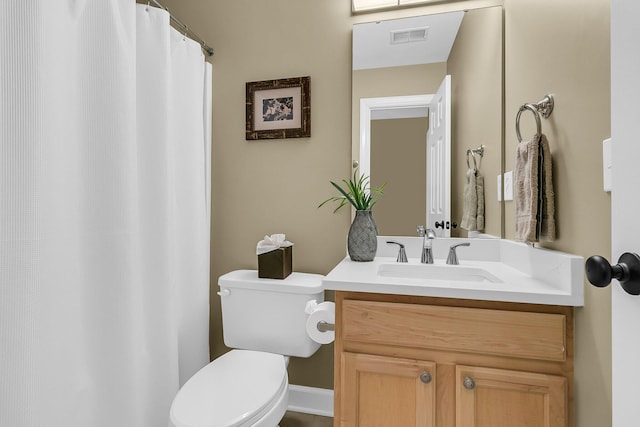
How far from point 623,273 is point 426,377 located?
0.68 meters

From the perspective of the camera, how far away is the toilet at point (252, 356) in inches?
41.4

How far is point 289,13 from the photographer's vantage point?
70.1 inches

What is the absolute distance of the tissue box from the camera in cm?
158

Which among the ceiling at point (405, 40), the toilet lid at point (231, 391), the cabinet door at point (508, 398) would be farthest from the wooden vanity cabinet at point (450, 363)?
the ceiling at point (405, 40)

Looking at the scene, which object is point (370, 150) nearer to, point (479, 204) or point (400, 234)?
point (400, 234)

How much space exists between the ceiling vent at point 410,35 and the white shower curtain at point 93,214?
1.01m

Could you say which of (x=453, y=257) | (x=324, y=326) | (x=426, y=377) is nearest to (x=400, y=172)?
(x=453, y=257)

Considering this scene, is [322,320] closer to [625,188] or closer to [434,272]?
[434,272]

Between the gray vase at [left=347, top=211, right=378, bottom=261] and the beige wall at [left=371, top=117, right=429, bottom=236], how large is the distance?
129 millimetres

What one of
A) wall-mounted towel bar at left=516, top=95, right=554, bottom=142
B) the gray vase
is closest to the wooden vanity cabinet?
the gray vase

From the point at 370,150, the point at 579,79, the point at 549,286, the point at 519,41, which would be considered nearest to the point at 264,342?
the point at 370,150

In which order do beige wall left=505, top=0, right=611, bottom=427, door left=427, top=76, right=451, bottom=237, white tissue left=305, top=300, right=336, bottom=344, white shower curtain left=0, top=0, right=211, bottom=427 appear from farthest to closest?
door left=427, top=76, right=451, bottom=237 < white tissue left=305, top=300, right=336, bottom=344 < white shower curtain left=0, top=0, right=211, bottom=427 < beige wall left=505, top=0, right=611, bottom=427

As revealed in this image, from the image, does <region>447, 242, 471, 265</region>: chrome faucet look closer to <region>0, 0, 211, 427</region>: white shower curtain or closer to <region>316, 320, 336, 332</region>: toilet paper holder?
<region>316, 320, 336, 332</region>: toilet paper holder

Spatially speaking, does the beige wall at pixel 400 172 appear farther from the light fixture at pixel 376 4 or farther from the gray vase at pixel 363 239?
the light fixture at pixel 376 4
